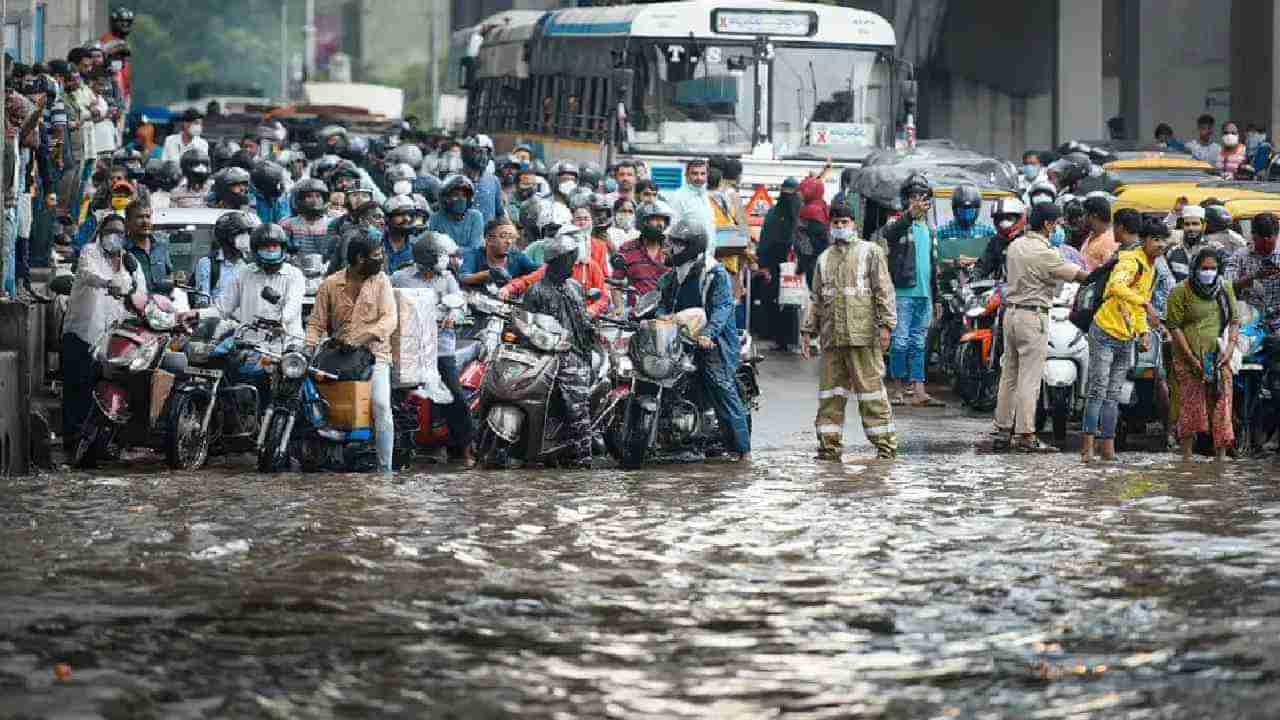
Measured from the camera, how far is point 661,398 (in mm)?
16562

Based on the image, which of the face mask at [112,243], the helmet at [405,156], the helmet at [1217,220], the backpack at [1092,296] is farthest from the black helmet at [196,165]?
the helmet at [1217,220]

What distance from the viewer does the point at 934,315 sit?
23.4m

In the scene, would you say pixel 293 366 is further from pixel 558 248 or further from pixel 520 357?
pixel 558 248

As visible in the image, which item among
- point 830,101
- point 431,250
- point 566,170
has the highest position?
point 830,101

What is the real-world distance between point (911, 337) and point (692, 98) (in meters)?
9.74

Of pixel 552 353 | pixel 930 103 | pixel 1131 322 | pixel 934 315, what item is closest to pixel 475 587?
pixel 552 353

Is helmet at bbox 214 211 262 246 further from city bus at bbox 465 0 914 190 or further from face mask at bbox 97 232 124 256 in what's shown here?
city bus at bbox 465 0 914 190

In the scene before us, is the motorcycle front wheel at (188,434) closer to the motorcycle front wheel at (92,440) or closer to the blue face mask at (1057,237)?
the motorcycle front wheel at (92,440)

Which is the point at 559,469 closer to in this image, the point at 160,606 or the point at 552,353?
the point at 552,353

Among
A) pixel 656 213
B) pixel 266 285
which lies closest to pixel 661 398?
pixel 656 213

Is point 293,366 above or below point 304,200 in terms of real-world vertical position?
below

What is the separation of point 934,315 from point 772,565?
481 inches

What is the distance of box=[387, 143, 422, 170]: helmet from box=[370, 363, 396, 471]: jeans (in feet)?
43.1

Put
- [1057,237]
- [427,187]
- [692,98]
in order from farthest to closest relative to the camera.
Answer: [692,98], [427,187], [1057,237]
